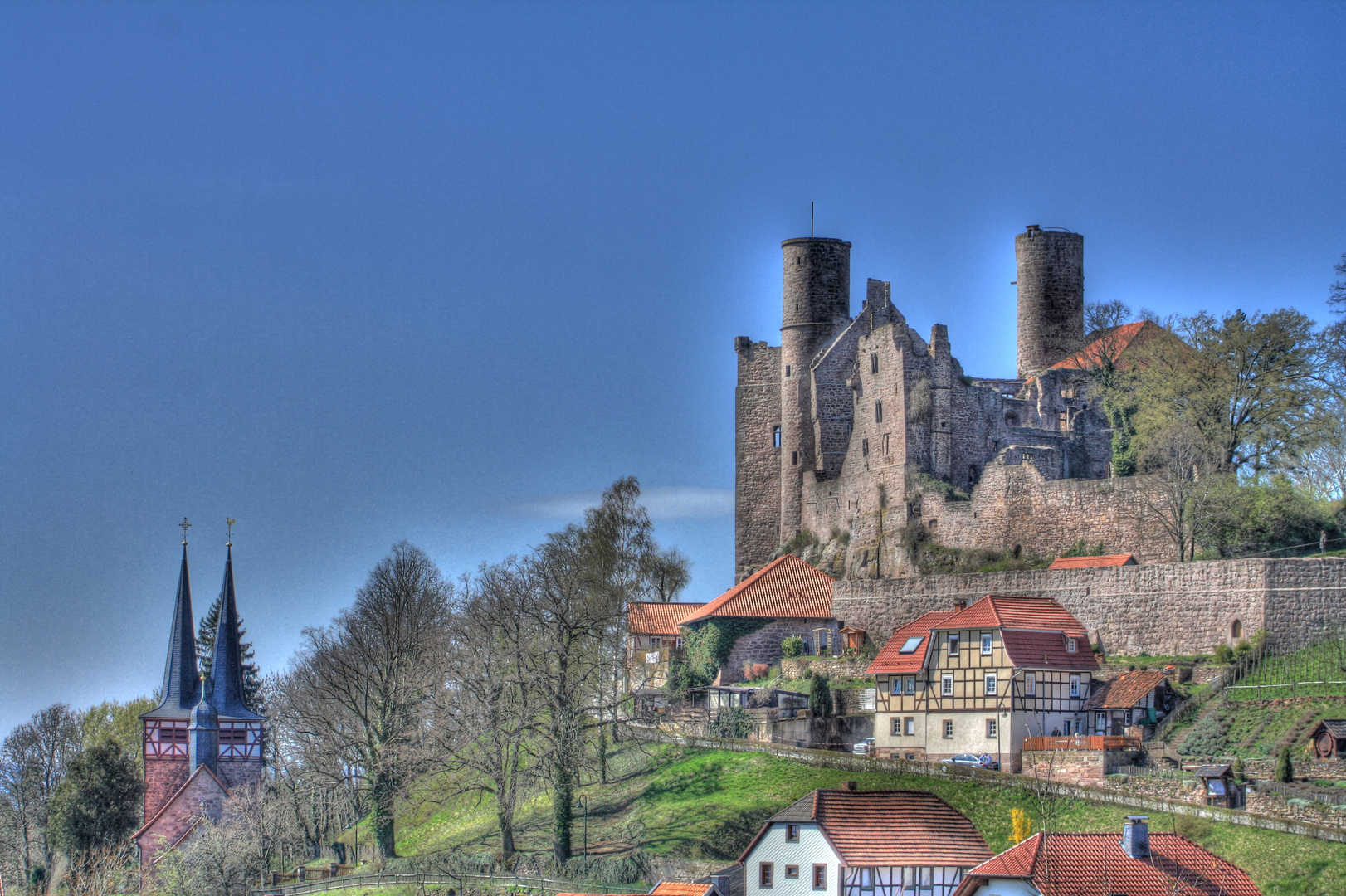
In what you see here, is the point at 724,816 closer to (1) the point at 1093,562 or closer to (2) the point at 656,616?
(1) the point at 1093,562

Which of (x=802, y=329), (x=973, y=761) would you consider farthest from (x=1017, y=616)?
(x=802, y=329)

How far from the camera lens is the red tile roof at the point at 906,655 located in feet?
167

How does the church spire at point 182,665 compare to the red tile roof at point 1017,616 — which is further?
the church spire at point 182,665

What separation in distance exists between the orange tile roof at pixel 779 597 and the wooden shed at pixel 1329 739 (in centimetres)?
2169

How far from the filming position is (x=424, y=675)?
190 feet

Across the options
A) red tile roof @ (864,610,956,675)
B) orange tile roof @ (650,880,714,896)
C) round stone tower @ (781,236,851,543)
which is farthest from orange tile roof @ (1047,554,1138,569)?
orange tile roof @ (650,880,714,896)

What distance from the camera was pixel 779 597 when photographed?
204 ft

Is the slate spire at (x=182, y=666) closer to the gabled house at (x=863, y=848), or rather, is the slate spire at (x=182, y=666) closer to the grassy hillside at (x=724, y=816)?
the grassy hillside at (x=724, y=816)

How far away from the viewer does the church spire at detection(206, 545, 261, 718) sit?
72500mm

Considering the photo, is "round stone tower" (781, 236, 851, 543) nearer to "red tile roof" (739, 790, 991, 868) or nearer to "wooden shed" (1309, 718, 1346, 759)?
"red tile roof" (739, 790, 991, 868)

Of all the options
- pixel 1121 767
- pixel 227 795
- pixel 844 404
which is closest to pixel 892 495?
pixel 844 404

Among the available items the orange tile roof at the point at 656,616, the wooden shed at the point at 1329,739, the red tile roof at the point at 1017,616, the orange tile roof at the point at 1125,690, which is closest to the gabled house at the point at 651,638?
the orange tile roof at the point at 656,616

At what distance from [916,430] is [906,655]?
14.5m

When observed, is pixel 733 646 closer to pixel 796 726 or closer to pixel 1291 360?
pixel 796 726
